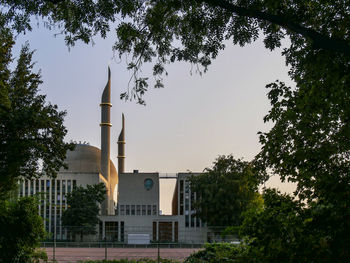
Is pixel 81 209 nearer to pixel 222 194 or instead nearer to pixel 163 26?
pixel 222 194

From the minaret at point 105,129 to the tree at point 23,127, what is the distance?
2115 inches

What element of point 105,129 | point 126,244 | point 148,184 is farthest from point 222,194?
point 105,129

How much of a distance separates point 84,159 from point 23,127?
2393 inches

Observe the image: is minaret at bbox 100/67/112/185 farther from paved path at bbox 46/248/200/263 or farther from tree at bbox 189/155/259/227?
paved path at bbox 46/248/200/263

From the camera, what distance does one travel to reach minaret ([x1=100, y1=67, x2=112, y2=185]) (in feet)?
237

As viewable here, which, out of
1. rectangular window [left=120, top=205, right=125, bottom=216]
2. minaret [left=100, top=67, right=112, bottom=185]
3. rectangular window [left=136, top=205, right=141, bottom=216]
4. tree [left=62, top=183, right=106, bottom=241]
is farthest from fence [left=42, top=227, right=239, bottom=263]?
minaret [left=100, top=67, right=112, bottom=185]

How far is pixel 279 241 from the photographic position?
18.3 ft

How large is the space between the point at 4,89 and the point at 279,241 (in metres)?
11.4

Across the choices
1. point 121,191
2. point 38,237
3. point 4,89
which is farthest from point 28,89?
point 121,191

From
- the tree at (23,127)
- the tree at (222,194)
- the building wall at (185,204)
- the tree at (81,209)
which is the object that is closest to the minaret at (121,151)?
the building wall at (185,204)

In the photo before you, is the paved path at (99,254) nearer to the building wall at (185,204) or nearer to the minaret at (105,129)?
the building wall at (185,204)

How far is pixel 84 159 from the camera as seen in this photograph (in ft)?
249

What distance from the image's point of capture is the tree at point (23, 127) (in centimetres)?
1570

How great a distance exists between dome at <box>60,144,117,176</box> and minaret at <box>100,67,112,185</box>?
11.2ft
